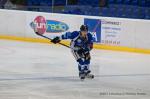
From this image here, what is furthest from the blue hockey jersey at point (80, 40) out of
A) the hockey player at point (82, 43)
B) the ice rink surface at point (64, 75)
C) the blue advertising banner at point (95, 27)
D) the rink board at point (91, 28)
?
the blue advertising banner at point (95, 27)

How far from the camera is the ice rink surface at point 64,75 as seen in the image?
9.43 metres

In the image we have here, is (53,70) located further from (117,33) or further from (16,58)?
(117,33)

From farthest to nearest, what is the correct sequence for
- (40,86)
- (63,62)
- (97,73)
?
(63,62)
(97,73)
(40,86)

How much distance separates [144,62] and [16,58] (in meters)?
3.21

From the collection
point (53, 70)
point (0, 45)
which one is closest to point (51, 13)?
point (0, 45)

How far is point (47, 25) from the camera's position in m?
17.9

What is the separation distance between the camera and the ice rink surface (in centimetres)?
943

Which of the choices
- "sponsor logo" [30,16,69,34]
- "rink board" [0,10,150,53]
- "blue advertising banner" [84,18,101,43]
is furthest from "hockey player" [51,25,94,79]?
"sponsor logo" [30,16,69,34]

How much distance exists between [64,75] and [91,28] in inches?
215

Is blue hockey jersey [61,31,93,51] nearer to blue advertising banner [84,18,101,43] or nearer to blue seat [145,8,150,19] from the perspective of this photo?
blue advertising banner [84,18,101,43]

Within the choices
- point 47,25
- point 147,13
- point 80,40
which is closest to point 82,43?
point 80,40

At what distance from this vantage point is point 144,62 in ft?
45.2

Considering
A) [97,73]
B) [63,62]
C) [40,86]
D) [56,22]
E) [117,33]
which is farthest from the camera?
[56,22]

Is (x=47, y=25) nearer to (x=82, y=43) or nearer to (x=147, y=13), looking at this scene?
(x=147, y=13)
